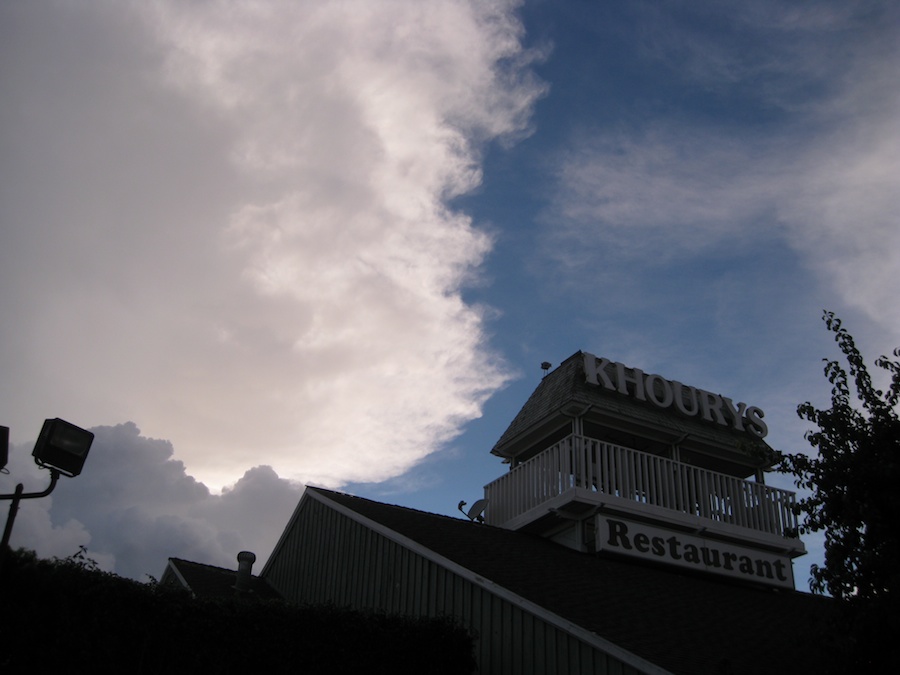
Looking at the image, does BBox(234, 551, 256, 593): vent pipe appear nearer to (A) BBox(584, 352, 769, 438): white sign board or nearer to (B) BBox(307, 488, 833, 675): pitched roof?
(B) BBox(307, 488, 833, 675): pitched roof

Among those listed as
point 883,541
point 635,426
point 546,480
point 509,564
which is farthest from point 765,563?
point 883,541

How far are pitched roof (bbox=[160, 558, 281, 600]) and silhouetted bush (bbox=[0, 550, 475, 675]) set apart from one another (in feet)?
22.0

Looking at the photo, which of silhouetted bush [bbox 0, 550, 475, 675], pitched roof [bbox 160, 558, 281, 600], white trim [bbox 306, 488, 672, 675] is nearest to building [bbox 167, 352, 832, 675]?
white trim [bbox 306, 488, 672, 675]

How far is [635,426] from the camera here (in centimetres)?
2019

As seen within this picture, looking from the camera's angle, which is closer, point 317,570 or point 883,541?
point 883,541

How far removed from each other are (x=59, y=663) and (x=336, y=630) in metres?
3.38

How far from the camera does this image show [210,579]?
18.6 meters

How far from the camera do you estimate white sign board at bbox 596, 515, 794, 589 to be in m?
17.6

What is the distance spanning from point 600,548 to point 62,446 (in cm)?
1149

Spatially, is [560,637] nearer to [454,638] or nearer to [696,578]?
[454,638]

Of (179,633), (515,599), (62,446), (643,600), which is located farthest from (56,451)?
(643,600)

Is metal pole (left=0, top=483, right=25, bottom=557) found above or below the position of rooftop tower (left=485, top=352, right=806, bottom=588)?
below

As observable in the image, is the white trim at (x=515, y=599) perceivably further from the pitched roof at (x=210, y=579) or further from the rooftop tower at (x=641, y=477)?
the rooftop tower at (x=641, y=477)

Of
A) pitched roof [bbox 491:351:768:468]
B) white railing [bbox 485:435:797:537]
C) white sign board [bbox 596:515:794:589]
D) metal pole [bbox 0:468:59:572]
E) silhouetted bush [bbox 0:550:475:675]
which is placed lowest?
silhouetted bush [bbox 0:550:475:675]
